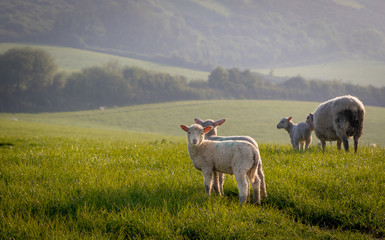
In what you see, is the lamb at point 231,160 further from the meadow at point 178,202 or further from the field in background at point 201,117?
the field in background at point 201,117

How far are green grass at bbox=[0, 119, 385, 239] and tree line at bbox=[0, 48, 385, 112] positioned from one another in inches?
3110

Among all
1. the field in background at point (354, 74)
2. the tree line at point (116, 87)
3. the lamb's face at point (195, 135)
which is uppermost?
the field in background at point (354, 74)

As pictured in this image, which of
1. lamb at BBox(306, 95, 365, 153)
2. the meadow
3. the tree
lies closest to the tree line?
the tree

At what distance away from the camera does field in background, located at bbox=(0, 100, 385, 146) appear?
51828 millimetres

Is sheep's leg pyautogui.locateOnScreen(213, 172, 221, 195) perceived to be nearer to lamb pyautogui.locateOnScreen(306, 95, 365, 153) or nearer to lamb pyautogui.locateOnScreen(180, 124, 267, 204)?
lamb pyautogui.locateOnScreen(180, 124, 267, 204)

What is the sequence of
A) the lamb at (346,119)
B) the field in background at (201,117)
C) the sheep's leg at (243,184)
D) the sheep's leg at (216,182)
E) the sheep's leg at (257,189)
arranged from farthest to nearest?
the field in background at (201,117)
the lamb at (346,119)
the sheep's leg at (216,182)
the sheep's leg at (257,189)
the sheep's leg at (243,184)

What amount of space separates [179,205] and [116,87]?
8682 centimetres

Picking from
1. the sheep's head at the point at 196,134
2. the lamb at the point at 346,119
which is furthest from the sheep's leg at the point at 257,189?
the lamb at the point at 346,119

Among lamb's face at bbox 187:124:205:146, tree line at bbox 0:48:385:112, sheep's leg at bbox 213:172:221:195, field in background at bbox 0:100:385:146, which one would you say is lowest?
field in background at bbox 0:100:385:146

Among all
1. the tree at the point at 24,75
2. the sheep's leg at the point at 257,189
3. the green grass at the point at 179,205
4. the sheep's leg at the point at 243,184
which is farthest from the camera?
the tree at the point at 24,75

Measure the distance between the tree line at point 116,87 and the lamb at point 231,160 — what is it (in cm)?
8086

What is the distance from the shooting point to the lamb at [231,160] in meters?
5.31

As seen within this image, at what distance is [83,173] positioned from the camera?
7199 millimetres

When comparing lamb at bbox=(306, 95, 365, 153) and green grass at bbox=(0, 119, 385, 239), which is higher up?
lamb at bbox=(306, 95, 365, 153)
